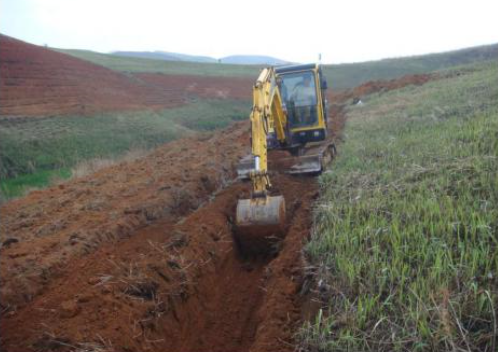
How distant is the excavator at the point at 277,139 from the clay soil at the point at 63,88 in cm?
1337

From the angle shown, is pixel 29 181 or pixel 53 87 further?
pixel 53 87

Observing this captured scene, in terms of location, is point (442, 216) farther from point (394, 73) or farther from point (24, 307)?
point (394, 73)

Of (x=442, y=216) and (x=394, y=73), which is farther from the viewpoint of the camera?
(x=394, y=73)

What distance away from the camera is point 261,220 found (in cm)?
586

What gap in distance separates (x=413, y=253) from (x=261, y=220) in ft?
7.79

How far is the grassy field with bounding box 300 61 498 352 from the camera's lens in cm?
308

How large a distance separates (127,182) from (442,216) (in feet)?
22.8

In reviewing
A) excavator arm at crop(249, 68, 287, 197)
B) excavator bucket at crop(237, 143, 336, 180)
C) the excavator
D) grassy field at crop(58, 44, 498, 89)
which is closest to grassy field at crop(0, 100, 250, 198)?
excavator bucket at crop(237, 143, 336, 180)

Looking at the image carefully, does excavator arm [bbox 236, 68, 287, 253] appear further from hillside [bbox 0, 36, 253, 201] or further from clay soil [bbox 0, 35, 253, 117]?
clay soil [bbox 0, 35, 253, 117]

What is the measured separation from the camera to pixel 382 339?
10.3 feet

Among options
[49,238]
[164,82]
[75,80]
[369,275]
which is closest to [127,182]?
[49,238]

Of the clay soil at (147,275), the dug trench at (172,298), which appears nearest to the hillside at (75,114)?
the clay soil at (147,275)

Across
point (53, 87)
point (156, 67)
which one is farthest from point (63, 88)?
point (156, 67)

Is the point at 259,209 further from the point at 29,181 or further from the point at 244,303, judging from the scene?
the point at 29,181
